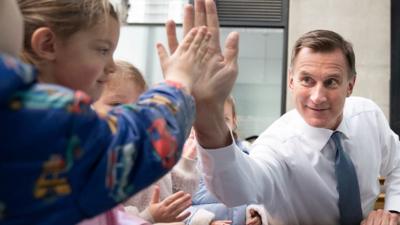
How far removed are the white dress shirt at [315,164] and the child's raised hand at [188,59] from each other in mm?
537

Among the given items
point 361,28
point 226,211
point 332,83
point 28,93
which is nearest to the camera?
point 28,93

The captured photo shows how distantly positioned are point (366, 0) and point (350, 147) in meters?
2.22

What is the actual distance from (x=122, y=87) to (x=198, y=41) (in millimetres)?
755

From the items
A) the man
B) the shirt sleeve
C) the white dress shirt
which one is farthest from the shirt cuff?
the man

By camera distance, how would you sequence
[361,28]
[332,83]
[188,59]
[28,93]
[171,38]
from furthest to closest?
[361,28] < [332,83] < [171,38] < [188,59] < [28,93]

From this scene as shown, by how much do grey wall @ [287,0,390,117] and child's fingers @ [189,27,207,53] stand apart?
270 cm

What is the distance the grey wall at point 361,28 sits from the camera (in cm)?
336

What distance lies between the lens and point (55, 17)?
75 centimetres

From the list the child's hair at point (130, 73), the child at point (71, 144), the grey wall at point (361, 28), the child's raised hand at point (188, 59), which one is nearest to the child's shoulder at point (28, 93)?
the child at point (71, 144)

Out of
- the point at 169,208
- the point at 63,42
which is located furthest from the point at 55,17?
the point at 169,208

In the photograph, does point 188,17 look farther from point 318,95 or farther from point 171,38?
point 318,95

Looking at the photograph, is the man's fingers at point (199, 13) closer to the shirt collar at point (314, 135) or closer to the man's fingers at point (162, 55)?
the man's fingers at point (162, 55)

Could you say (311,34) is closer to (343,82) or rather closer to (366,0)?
(343,82)

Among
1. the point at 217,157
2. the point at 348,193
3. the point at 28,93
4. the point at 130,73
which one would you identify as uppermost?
the point at 28,93
